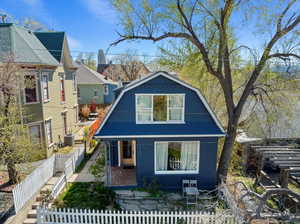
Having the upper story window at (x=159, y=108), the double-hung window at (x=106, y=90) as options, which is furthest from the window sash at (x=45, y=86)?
the double-hung window at (x=106, y=90)

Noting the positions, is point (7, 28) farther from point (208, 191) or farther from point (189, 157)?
point (208, 191)

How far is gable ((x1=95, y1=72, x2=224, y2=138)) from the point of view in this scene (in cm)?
838

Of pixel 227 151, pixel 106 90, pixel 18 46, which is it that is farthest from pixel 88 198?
pixel 106 90

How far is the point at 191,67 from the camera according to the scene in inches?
446

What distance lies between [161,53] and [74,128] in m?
12.1

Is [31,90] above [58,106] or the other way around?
above

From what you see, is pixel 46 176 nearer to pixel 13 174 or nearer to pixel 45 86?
pixel 13 174

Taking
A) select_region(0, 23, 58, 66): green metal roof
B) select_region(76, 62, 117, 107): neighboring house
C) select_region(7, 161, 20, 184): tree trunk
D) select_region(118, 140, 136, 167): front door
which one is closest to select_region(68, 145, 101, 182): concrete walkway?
select_region(118, 140, 136, 167): front door

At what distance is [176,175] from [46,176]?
21.9 ft

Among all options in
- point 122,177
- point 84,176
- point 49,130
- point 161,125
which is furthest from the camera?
point 49,130

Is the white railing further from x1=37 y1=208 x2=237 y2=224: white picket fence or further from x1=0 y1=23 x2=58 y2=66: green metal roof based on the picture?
x1=0 y1=23 x2=58 y2=66: green metal roof

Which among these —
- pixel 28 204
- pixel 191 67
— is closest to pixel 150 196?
pixel 28 204

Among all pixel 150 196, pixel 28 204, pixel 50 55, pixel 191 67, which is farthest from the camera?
pixel 50 55

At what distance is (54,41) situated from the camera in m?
15.1
